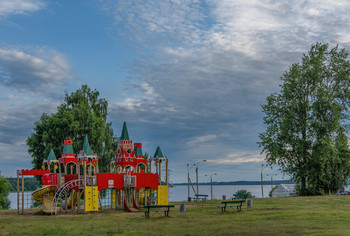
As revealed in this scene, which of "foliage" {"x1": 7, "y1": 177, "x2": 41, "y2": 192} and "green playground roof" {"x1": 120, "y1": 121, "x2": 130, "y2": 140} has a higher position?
"green playground roof" {"x1": 120, "y1": 121, "x2": 130, "y2": 140}

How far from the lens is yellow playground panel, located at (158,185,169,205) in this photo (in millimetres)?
38875

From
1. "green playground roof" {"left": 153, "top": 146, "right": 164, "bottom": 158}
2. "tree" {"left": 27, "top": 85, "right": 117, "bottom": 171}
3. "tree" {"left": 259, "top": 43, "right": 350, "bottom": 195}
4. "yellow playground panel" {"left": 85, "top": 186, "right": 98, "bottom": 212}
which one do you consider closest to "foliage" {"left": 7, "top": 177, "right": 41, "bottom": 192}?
"tree" {"left": 27, "top": 85, "right": 117, "bottom": 171}

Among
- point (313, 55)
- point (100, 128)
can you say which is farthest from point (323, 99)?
point (100, 128)

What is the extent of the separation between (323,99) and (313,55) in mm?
5825

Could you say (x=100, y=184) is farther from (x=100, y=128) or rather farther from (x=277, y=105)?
(x=277, y=105)

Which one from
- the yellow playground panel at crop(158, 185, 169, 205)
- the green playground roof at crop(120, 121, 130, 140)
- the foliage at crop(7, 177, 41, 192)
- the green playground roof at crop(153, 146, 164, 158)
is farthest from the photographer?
the foliage at crop(7, 177, 41, 192)

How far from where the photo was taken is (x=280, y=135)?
4769 cm

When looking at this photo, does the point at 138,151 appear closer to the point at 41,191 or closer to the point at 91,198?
the point at 91,198

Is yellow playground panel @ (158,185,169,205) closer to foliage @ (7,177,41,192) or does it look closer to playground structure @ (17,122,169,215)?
playground structure @ (17,122,169,215)

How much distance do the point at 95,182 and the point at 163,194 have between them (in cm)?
793

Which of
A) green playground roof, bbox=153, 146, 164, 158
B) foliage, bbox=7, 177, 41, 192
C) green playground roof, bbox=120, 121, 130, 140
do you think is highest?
green playground roof, bbox=120, 121, 130, 140

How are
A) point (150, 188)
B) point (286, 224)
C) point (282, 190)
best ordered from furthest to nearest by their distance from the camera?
point (282, 190) → point (150, 188) → point (286, 224)

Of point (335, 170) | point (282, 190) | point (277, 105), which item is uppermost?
point (277, 105)

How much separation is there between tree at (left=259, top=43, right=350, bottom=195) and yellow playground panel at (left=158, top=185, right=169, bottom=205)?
1531 cm
